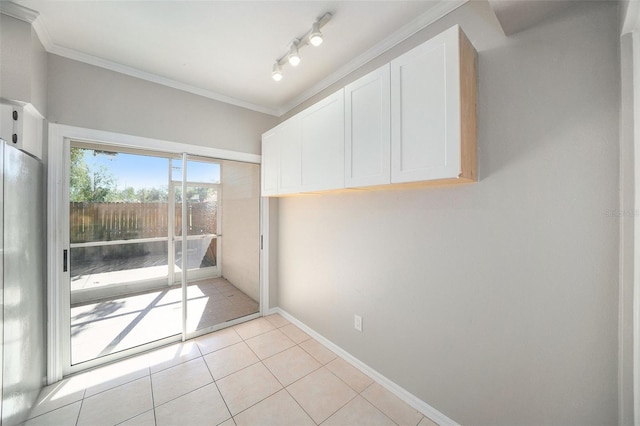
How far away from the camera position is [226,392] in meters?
1.83

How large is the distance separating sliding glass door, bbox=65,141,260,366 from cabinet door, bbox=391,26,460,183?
2.22 m

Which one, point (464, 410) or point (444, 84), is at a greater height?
point (444, 84)

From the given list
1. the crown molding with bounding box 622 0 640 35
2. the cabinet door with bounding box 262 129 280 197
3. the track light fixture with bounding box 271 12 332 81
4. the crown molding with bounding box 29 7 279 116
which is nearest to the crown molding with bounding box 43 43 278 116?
the crown molding with bounding box 29 7 279 116

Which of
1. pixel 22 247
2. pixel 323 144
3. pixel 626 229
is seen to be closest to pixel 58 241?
pixel 22 247

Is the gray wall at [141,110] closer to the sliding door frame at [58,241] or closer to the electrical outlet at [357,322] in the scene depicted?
the sliding door frame at [58,241]

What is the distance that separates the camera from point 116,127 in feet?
7.17

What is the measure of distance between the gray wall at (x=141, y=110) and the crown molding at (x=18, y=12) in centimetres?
39

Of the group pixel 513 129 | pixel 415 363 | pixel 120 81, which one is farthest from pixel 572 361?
pixel 120 81

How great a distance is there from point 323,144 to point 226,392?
86.9 inches

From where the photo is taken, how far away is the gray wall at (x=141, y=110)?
1986 mm

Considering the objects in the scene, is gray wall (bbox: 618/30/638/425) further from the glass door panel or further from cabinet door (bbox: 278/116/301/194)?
the glass door panel

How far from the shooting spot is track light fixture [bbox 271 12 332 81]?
1641 millimetres

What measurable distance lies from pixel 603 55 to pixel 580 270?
1.00 m

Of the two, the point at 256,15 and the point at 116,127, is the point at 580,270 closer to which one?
the point at 256,15
